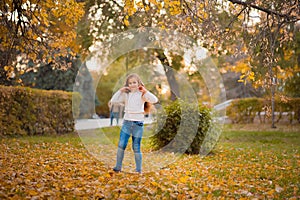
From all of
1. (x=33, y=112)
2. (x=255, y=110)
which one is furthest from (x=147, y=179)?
(x=255, y=110)

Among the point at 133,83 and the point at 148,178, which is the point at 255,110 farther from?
the point at 148,178

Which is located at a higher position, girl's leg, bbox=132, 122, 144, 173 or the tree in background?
the tree in background

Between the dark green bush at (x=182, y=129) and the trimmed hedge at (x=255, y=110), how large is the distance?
37.5ft

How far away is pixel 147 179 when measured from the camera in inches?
252

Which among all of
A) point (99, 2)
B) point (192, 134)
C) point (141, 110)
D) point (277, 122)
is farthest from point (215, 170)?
point (277, 122)

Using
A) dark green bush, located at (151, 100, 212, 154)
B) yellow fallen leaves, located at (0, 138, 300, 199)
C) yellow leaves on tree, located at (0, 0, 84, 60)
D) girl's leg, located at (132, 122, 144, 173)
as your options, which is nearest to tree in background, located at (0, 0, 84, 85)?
yellow leaves on tree, located at (0, 0, 84, 60)

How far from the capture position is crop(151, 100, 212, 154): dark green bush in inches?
398

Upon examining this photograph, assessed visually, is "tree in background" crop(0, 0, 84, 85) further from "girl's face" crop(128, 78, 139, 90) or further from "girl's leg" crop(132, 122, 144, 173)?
"girl's leg" crop(132, 122, 144, 173)

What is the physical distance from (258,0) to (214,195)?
440cm

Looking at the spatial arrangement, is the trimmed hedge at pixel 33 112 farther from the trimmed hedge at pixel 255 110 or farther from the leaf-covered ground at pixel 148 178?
the trimmed hedge at pixel 255 110

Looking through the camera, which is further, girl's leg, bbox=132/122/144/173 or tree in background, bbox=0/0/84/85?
tree in background, bbox=0/0/84/85

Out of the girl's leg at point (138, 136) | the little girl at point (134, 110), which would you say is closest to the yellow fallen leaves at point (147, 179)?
the girl's leg at point (138, 136)

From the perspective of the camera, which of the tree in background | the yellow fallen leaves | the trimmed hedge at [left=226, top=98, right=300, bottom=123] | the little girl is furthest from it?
the trimmed hedge at [left=226, top=98, right=300, bottom=123]

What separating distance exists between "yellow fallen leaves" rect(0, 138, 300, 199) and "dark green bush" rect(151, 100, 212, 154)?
908 mm
